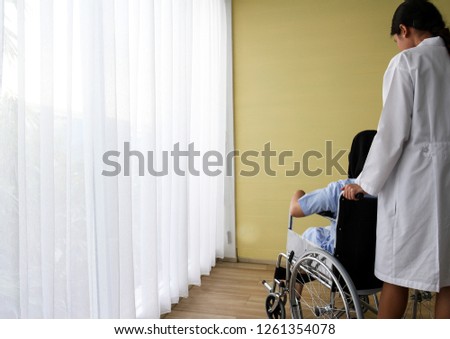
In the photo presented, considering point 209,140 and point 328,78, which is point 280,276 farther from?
point 328,78

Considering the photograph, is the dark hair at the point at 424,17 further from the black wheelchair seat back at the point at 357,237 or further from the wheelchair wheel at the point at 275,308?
the wheelchair wheel at the point at 275,308

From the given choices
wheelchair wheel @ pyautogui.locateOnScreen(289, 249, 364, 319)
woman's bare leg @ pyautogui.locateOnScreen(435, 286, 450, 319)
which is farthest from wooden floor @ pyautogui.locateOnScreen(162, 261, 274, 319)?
woman's bare leg @ pyautogui.locateOnScreen(435, 286, 450, 319)

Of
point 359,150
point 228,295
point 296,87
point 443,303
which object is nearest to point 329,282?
point 443,303

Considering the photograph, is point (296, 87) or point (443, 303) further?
point (296, 87)

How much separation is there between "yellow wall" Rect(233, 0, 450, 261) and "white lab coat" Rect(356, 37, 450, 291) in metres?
1.62

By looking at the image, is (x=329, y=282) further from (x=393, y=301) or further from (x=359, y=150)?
(x=359, y=150)

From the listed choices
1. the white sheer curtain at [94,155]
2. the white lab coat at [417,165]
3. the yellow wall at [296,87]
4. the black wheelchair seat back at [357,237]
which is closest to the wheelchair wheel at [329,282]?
the black wheelchair seat back at [357,237]

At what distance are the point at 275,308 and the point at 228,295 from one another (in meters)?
0.61

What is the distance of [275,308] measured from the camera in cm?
189

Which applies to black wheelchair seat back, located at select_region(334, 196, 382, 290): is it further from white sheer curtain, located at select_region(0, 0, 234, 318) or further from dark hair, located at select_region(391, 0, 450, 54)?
white sheer curtain, located at select_region(0, 0, 234, 318)

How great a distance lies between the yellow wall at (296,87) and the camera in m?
2.84

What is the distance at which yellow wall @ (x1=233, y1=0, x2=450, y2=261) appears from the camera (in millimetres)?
2844

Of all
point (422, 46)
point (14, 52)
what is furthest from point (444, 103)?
point (14, 52)

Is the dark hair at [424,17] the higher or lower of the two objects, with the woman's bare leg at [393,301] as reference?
higher
